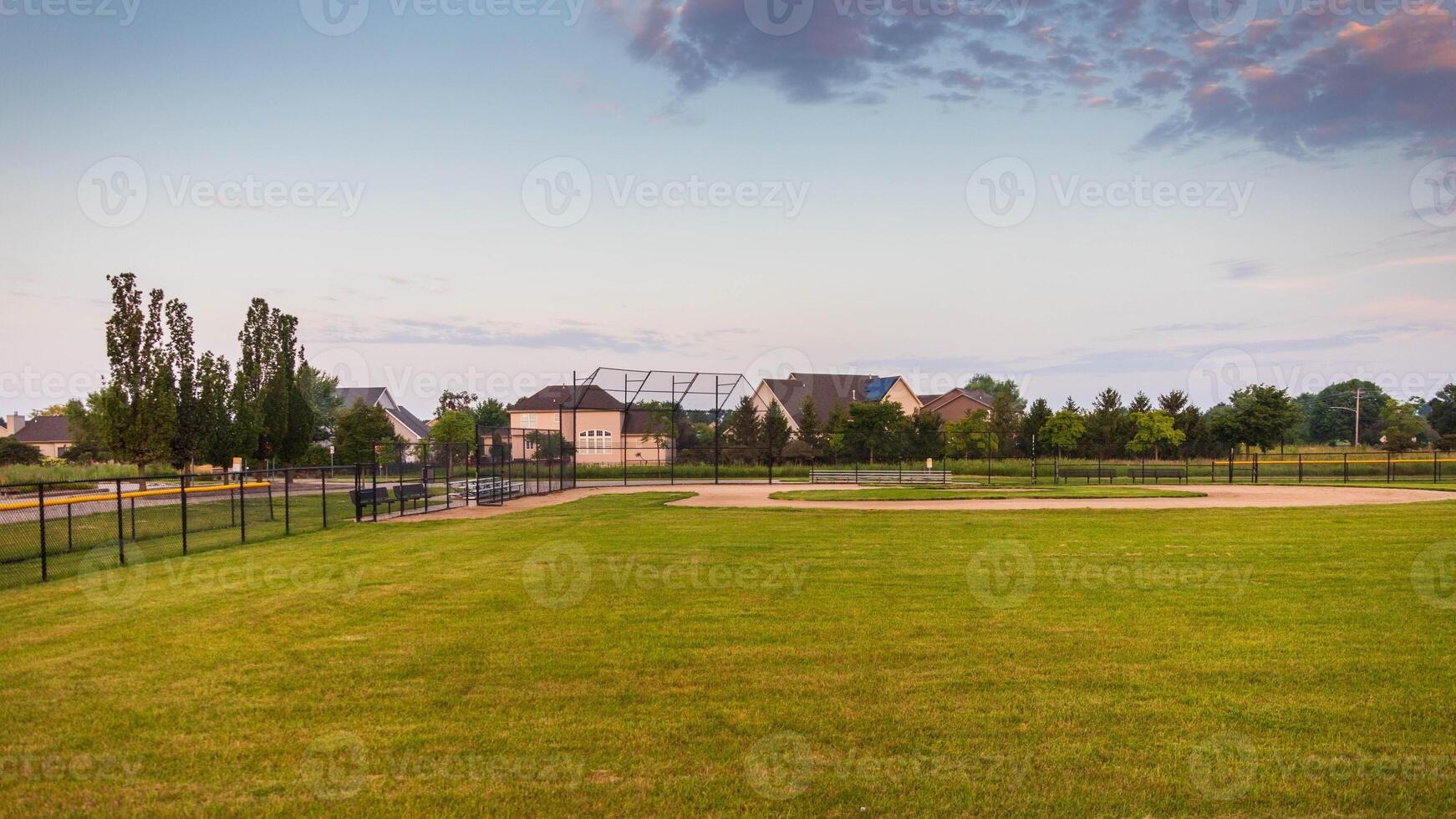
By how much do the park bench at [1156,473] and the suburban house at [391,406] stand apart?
61.4 meters

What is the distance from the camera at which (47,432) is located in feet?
261

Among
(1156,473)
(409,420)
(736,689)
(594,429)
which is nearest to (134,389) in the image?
(594,429)

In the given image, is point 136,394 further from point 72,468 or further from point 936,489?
point 936,489

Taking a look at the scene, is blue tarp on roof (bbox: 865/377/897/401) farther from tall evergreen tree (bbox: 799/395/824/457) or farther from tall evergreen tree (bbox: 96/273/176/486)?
tall evergreen tree (bbox: 96/273/176/486)

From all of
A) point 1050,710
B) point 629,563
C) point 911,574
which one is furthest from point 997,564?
point 1050,710

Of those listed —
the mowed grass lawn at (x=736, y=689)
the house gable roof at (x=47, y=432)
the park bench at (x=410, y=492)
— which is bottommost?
the mowed grass lawn at (x=736, y=689)

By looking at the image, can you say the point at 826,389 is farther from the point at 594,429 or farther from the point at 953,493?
the point at 953,493

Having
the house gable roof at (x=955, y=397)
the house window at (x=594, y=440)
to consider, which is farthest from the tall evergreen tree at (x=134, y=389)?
the house gable roof at (x=955, y=397)

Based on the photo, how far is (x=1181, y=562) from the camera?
41.1ft

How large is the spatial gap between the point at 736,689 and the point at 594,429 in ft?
168

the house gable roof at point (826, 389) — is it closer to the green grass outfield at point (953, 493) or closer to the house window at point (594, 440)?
the house window at point (594, 440)

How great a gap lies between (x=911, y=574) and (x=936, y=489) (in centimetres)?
1974

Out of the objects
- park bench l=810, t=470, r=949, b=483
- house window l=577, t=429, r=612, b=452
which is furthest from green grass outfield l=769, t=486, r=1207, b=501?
house window l=577, t=429, r=612, b=452

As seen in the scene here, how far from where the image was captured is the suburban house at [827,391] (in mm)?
70750
